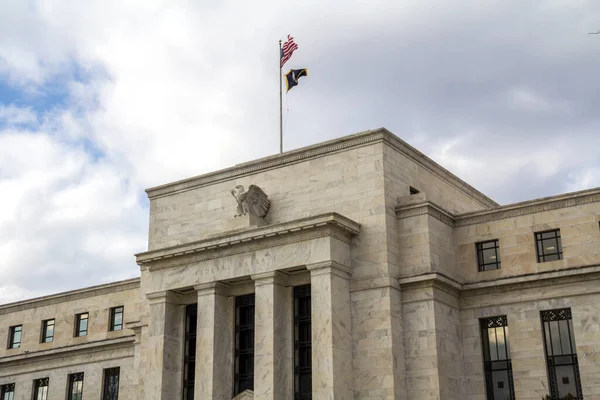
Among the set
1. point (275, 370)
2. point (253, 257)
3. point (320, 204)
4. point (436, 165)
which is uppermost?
point (436, 165)

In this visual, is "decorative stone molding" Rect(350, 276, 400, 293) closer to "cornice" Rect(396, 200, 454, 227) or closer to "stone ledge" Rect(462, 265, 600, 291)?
"cornice" Rect(396, 200, 454, 227)

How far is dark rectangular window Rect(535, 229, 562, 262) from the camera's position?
125 ft

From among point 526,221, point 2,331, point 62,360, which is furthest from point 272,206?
point 2,331

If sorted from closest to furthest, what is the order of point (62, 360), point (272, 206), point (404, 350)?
1. point (404, 350)
2. point (272, 206)
3. point (62, 360)

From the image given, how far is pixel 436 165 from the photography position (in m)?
43.7

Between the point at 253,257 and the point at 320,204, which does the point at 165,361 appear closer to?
the point at 253,257

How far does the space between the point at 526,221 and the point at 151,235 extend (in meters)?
19.9

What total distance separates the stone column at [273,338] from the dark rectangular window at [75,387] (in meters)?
19.1

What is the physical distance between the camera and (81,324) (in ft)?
179

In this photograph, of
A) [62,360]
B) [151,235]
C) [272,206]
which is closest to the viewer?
[272,206]

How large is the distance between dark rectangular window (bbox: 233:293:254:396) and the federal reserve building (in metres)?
0.07

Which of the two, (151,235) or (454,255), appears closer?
(454,255)

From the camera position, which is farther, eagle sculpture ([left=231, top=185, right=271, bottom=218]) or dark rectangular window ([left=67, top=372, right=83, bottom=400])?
dark rectangular window ([left=67, top=372, right=83, bottom=400])

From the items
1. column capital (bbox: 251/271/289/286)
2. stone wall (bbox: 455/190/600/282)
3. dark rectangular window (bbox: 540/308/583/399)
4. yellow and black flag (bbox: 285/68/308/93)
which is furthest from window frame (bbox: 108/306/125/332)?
dark rectangular window (bbox: 540/308/583/399)
